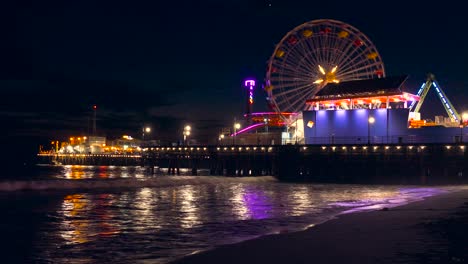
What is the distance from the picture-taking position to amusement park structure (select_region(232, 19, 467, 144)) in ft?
222

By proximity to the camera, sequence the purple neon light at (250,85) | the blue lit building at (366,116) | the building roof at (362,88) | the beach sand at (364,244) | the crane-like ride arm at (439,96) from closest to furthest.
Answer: the beach sand at (364,244), the blue lit building at (366,116), the building roof at (362,88), the crane-like ride arm at (439,96), the purple neon light at (250,85)

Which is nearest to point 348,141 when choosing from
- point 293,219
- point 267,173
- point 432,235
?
point 267,173

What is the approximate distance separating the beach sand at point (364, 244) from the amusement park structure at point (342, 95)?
142ft

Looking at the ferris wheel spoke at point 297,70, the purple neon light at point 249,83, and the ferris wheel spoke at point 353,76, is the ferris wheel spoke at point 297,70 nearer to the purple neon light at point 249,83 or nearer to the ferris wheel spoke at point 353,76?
the ferris wheel spoke at point 353,76

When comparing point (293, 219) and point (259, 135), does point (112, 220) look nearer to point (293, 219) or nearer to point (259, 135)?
point (293, 219)

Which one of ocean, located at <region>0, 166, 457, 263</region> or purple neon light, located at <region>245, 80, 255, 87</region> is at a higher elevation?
purple neon light, located at <region>245, 80, 255, 87</region>

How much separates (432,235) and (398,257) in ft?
14.8

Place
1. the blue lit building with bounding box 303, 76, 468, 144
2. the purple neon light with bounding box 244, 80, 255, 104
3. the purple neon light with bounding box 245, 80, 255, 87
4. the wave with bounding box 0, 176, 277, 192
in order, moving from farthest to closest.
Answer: the purple neon light with bounding box 245, 80, 255, 87, the purple neon light with bounding box 244, 80, 255, 104, the blue lit building with bounding box 303, 76, 468, 144, the wave with bounding box 0, 176, 277, 192

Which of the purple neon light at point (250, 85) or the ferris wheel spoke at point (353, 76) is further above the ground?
the purple neon light at point (250, 85)

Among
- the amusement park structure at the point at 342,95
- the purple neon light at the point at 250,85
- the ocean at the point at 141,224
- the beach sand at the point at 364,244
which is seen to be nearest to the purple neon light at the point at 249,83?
the purple neon light at the point at 250,85

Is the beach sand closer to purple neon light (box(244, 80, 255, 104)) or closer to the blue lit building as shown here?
the blue lit building

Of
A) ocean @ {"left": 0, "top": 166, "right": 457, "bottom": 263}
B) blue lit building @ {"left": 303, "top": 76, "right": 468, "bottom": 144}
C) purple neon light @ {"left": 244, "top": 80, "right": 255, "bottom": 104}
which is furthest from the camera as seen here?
purple neon light @ {"left": 244, "top": 80, "right": 255, "bottom": 104}

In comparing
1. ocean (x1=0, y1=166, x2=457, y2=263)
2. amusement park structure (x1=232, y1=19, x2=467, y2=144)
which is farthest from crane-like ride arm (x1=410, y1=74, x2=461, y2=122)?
ocean (x1=0, y1=166, x2=457, y2=263)

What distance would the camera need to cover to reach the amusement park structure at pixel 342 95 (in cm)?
6762
